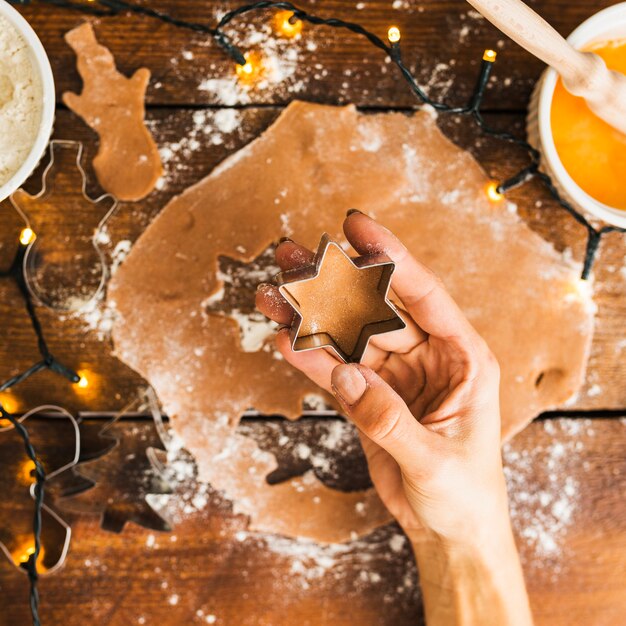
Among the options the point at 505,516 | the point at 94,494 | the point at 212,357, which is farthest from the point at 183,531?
the point at 505,516

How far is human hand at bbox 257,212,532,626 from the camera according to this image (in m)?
0.60

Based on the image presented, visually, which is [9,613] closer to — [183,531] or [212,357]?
[183,531]

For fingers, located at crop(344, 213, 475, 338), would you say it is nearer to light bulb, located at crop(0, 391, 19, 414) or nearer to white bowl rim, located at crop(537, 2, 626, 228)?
white bowl rim, located at crop(537, 2, 626, 228)

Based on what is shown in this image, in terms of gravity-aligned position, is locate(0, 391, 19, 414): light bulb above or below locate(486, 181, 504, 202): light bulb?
below

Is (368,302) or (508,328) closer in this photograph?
(368,302)

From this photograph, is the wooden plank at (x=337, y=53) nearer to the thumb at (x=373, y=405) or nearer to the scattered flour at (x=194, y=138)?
the scattered flour at (x=194, y=138)

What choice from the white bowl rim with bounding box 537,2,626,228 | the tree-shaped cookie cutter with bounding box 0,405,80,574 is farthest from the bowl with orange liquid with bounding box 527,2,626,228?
the tree-shaped cookie cutter with bounding box 0,405,80,574

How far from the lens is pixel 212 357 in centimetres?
78

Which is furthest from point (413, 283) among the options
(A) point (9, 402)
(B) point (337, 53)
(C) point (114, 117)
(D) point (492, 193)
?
(A) point (9, 402)

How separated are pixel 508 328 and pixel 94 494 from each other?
603 millimetres

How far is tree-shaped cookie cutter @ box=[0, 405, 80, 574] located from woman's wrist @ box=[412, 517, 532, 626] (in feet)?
1.58

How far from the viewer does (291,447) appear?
2.63 feet

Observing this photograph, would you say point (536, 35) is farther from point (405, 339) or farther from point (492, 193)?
point (405, 339)

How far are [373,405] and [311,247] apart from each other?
27 centimetres
